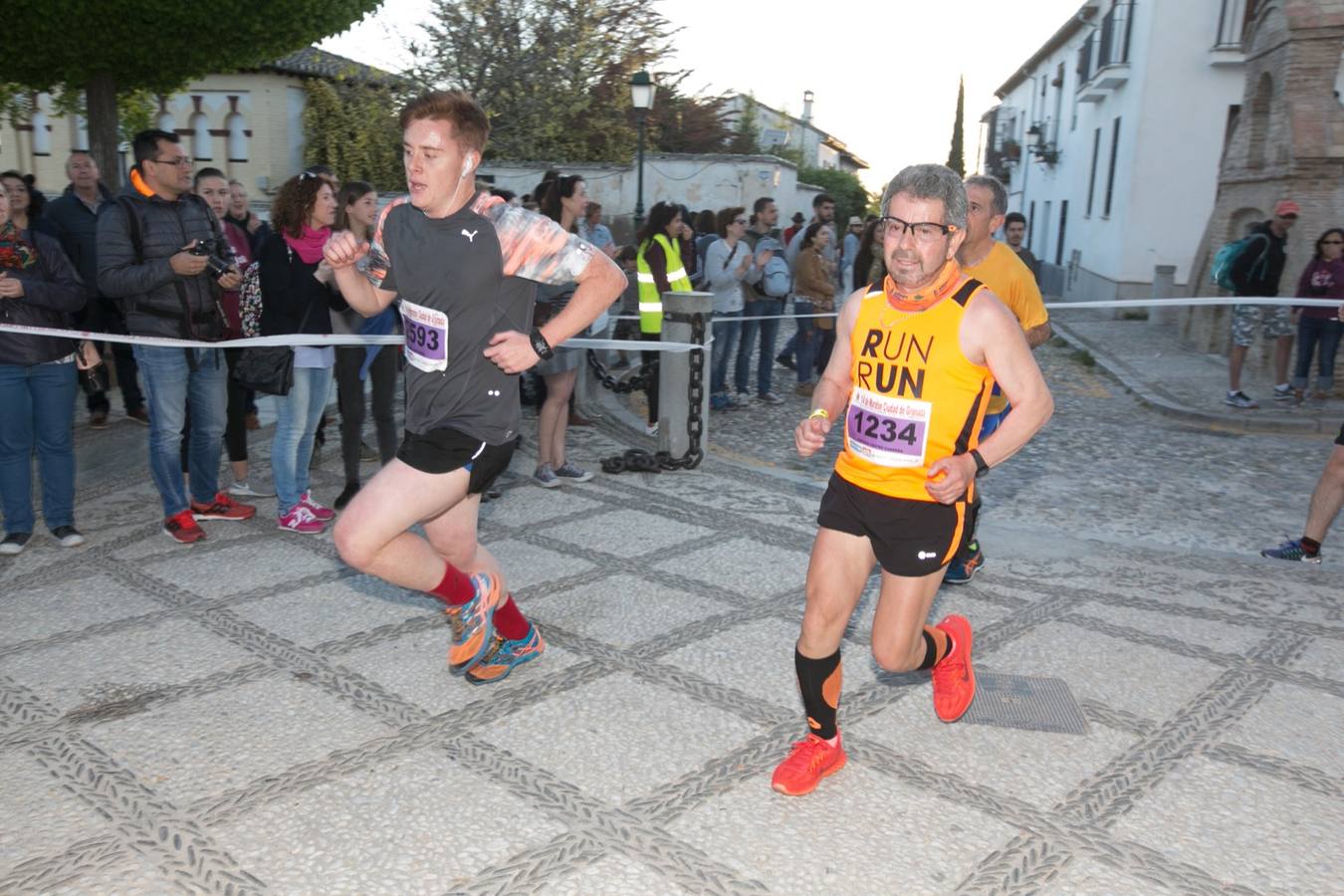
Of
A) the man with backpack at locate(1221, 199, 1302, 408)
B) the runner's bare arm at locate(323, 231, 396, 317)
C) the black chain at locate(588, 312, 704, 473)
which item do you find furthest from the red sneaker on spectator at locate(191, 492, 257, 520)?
the man with backpack at locate(1221, 199, 1302, 408)

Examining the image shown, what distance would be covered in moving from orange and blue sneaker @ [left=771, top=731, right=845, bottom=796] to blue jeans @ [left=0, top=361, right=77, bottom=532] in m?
4.09

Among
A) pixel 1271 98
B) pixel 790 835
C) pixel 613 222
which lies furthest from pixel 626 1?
pixel 790 835

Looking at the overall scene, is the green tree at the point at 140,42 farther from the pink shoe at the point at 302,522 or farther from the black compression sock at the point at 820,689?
the black compression sock at the point at 820,689

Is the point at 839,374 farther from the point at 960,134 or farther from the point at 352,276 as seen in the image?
the point at 960,134

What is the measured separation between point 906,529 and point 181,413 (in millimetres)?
4084

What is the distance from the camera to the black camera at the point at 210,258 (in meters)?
5.27

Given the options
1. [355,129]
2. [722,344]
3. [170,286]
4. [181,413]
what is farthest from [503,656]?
[355,129]

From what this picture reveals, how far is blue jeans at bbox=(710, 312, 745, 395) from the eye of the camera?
10547 mm

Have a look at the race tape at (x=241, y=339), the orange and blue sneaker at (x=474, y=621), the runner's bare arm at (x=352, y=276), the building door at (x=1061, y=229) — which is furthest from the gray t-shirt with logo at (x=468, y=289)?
the building door at (x=1061, y=229)

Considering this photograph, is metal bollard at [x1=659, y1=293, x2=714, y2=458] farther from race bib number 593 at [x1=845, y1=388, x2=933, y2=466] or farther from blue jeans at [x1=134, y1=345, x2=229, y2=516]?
race bib number 593 at [x1=845, y1=388, x2=933, y2=466]

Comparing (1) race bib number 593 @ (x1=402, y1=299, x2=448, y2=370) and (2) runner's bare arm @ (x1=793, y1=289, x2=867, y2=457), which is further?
(1) race bib number 593 @ (x1=402, y1=299, x2=448, y2=370)

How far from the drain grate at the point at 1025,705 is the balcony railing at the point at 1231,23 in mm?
Result: 21792

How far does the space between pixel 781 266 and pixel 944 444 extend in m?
7.78

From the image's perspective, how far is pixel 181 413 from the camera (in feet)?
18.1
